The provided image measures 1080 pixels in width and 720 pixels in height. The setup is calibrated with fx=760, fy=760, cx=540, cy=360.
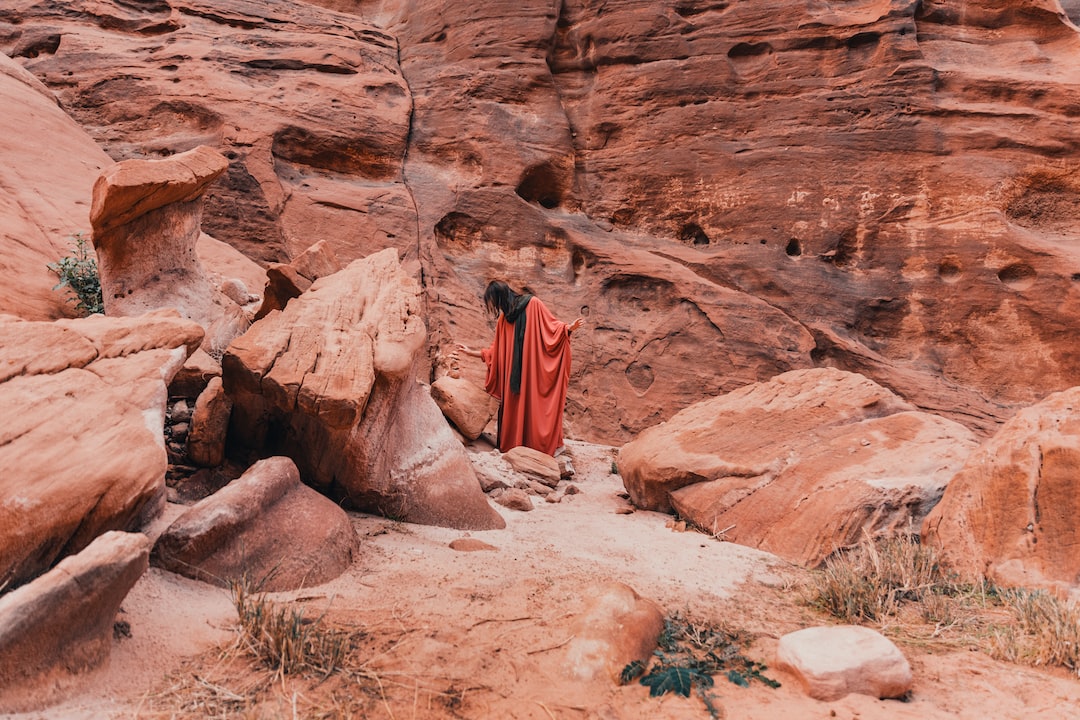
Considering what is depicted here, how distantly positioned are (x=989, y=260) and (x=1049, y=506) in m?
6.02

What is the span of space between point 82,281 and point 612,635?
4.48 meters

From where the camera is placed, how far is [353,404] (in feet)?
12.0

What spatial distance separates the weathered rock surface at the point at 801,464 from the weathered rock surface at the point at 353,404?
1.59 m

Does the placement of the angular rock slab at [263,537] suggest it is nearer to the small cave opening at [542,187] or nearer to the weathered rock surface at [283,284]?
the weathered rock surface at [283,284]

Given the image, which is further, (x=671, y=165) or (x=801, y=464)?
(x=671, y=165)

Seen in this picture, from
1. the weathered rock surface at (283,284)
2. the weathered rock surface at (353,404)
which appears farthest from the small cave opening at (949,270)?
the weathered rock surface at (283,284)

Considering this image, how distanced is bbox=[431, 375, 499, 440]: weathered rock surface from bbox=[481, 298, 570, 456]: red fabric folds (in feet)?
0.97

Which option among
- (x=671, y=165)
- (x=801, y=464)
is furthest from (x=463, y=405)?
(x=671, y=165)

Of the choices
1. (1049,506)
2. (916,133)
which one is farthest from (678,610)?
(916,133)

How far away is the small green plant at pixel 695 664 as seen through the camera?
235cm

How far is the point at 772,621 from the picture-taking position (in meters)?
3.15

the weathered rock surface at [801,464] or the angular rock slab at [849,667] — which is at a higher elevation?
the angular rock slab at [849,667]

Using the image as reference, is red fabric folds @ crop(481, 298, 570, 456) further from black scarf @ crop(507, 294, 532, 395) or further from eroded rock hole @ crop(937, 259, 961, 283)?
eroded rock hole @ crop(937, 259, 961, 283)

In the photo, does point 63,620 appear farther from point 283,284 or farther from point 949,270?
point 949,270
